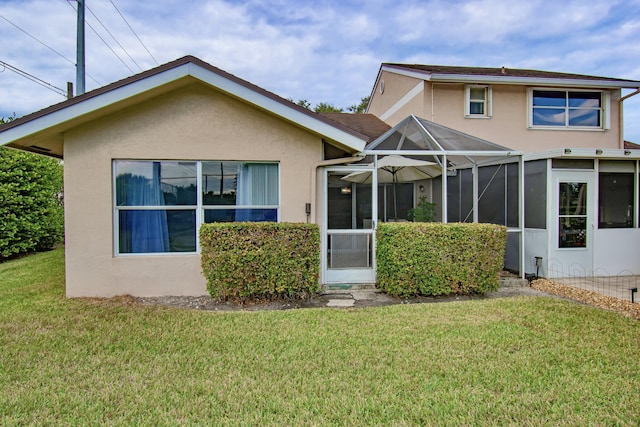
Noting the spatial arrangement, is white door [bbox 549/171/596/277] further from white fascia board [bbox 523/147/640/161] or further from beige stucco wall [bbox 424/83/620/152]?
beige stucco wall [bbox 424/83/620/152]

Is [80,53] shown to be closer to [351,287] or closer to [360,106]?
[351,287]

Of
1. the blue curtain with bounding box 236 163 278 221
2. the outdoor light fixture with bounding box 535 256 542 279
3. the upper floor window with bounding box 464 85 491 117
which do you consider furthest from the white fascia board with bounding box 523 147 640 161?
the blue curtain with bounding box 236 163 278 221

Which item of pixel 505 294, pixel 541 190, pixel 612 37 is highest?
pixel 612 37

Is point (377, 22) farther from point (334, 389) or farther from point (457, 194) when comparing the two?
point (334, 389)

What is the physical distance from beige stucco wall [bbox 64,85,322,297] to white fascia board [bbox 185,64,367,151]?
485 mm

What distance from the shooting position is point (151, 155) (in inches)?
277

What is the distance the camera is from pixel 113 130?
22.7 feet

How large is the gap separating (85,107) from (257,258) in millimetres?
4127

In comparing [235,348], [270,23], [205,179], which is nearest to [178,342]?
[235,348]

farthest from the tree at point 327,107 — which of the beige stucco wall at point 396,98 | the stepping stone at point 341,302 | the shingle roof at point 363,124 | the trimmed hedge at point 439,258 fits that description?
the stepping stone at point 341,302

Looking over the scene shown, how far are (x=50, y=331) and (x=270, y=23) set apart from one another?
14.3 metres

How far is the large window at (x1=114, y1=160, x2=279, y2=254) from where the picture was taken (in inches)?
279

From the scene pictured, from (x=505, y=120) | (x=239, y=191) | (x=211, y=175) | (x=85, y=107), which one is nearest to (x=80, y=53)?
(x=85, y=107)

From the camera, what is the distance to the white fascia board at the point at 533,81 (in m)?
11.8
